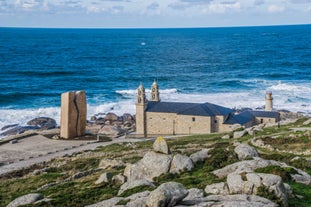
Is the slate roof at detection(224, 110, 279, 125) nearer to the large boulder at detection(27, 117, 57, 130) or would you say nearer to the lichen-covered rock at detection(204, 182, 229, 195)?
the large boulder at detection(27, 117, 57, 130)

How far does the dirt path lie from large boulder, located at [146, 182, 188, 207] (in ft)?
76.8

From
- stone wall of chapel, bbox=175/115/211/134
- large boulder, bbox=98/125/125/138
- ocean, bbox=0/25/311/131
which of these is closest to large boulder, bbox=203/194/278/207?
stone wall of chapel, bbox=175/115/211/134

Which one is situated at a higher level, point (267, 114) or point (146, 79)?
point (146, 79)

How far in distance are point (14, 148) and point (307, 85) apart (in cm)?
6564

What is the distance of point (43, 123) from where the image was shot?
219ft

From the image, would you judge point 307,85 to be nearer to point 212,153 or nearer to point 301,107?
point 301,107

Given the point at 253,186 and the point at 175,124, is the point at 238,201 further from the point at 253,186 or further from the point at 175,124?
the point at 175,124

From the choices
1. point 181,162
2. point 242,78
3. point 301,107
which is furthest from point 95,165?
point 242,78

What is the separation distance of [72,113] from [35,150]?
7.63m

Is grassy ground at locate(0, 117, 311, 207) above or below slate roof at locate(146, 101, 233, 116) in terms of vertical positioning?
below

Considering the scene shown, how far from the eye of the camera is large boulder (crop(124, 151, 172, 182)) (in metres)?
24.7

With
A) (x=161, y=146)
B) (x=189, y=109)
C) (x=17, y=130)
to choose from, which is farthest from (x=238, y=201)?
(x=17, y=130)

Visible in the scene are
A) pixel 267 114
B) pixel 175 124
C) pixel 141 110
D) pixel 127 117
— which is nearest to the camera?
pixel 175 124

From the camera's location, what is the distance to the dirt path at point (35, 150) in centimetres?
4003
